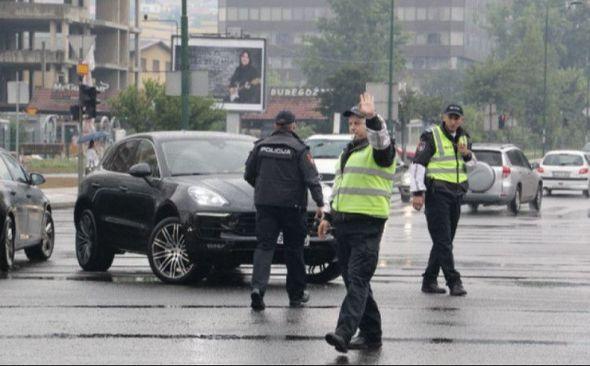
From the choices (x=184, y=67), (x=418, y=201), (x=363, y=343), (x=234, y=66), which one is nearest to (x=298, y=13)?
(x=234, y=66)

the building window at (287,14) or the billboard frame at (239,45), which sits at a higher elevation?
the building window at (287,14)

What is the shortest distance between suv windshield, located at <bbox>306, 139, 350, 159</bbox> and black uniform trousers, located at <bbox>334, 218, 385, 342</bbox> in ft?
73.0

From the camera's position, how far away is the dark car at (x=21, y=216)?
18.2 metres

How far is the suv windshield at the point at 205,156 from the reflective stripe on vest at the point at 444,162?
2492mm

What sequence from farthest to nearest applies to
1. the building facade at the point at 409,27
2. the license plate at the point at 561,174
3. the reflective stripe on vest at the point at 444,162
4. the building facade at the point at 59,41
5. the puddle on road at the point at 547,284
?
the building facade at the point at 409,27
the building facade at the point at 59,41
the license plate at the point at 561,174
the puddle on road at the point at 547,284
the reflective stripe on vest at the point at 444,162

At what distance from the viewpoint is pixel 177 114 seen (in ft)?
160

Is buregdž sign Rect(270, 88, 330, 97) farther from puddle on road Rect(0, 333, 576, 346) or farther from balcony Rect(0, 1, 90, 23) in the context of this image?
puddle on road Rect(0, 333, 576, 346)

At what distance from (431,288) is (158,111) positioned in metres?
34.2

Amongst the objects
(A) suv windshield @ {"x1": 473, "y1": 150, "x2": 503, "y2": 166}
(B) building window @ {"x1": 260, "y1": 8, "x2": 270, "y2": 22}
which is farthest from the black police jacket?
(B) building window @ {"x1": 260, "y1": 8, "x2": 270, "y2": 22}

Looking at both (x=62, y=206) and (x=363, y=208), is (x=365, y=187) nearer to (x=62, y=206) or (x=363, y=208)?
(x=363, y=208)

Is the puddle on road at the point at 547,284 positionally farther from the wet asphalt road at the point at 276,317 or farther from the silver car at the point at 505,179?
the silver car at the point at 505,179

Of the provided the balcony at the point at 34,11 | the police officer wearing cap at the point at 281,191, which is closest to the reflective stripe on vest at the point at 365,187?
the police officer wearing cap at the point at 281,191

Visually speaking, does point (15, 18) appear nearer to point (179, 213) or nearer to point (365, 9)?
point (365, 9)

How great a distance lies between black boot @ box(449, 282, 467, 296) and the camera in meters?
15.5
